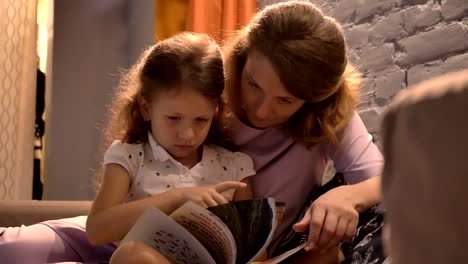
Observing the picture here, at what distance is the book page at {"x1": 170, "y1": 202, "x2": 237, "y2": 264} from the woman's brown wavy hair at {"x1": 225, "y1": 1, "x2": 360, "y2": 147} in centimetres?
37

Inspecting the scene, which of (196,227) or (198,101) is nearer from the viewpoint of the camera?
(196,227)

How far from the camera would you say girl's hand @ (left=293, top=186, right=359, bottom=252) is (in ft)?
3.57

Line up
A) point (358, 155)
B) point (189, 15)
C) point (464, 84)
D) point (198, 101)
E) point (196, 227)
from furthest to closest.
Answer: point (189, 15), point (358, 155), point (198, 101), point (196, 227), point (464, 84)

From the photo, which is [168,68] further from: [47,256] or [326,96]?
[47,256]

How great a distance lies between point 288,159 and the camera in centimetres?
143

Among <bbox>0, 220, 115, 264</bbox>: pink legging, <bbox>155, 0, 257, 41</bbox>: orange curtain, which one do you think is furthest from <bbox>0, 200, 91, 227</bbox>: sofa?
<bbox>155, 0, 257, 41</bbox>: orange curtain

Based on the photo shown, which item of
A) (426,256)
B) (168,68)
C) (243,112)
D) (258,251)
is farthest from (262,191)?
(426,256)

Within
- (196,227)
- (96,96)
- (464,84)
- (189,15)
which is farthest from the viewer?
(96,96)

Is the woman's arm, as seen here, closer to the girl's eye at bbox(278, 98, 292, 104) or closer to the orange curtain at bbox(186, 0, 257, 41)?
the girl's eye at bbox(278, 98, 292, 104)

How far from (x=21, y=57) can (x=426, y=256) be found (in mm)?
2574

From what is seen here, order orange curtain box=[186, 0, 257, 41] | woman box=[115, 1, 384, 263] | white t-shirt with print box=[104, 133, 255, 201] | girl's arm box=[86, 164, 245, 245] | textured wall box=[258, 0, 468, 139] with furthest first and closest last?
orange curtain box=[186, 0, 257, 41] < textured wall box=[258, 0, 468, 139] < white t-shirt with print box=[104, 133, 255, 201] < woman box=[115, 1, 384, 263] < girl's arm box=[86, 164, 245, 245]

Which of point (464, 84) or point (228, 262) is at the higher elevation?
point (464, 84)

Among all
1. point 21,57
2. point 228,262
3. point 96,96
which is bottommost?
point 96,96

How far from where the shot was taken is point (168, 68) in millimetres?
1303
